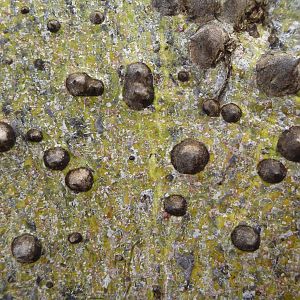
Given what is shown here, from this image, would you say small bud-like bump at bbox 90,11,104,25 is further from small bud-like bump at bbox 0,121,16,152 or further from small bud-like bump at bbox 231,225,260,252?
small bud-like bump at bbox 231,225,260,252

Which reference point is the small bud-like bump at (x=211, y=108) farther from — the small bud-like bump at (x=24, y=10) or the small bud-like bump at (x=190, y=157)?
the small bud-like bump at (x=24, y=10)

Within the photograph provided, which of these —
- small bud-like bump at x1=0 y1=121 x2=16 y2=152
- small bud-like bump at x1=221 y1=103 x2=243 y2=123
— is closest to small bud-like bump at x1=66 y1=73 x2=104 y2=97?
small bud-like bump at x1=0 y1=121 x2=16 y2=152

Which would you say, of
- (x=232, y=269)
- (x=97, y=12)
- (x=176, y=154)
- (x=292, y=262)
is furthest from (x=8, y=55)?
(x=292, y=262)

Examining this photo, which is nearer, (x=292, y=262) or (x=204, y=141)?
(x=292, y=262)

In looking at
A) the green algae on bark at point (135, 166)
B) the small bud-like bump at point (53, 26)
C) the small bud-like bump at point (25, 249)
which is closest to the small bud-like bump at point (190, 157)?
the green algae on bark at point (135, 166)

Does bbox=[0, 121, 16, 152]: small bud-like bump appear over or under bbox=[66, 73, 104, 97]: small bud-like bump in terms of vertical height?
under

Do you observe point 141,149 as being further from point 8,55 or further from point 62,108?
point 8,55
